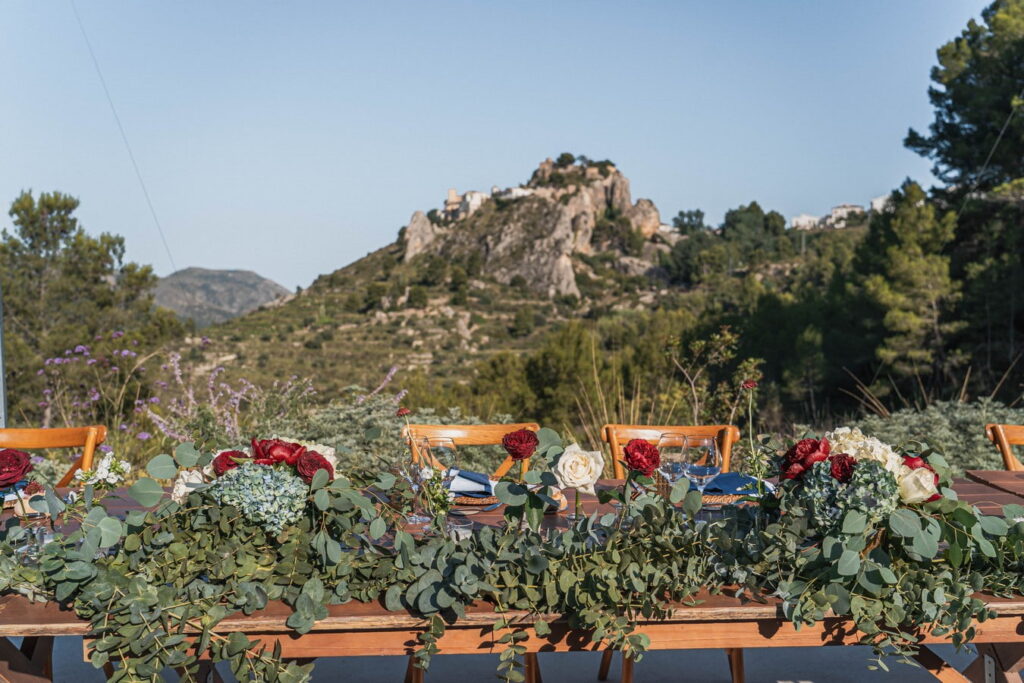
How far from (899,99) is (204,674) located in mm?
18650

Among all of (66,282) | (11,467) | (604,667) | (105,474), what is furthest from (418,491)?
(66,282)

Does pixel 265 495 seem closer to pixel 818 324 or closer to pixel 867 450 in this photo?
pixel 867 450

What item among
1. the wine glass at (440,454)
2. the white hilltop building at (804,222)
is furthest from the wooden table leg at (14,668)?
the white hilltop building at (804,222)

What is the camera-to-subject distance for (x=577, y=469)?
1439 millimetres

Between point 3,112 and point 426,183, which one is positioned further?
point 426,183

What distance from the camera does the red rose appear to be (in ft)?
4.72

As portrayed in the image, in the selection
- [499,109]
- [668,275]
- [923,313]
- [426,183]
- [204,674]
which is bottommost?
[204,674]

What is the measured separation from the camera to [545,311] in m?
34.7

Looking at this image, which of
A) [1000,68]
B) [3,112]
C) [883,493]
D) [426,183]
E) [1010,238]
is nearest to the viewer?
[883,493]

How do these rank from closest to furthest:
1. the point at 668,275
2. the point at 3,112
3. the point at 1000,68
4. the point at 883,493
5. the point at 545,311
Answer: the point at 883,493, the point at 3,112, the point at 1000,68, the point at 545,311, the point at 668,275

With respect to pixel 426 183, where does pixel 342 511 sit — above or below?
below

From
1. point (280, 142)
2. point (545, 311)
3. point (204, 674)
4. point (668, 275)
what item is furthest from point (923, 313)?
point (668, 275)

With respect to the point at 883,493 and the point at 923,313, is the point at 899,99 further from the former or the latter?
the point at 883,493

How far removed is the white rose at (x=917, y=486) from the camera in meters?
1.32
